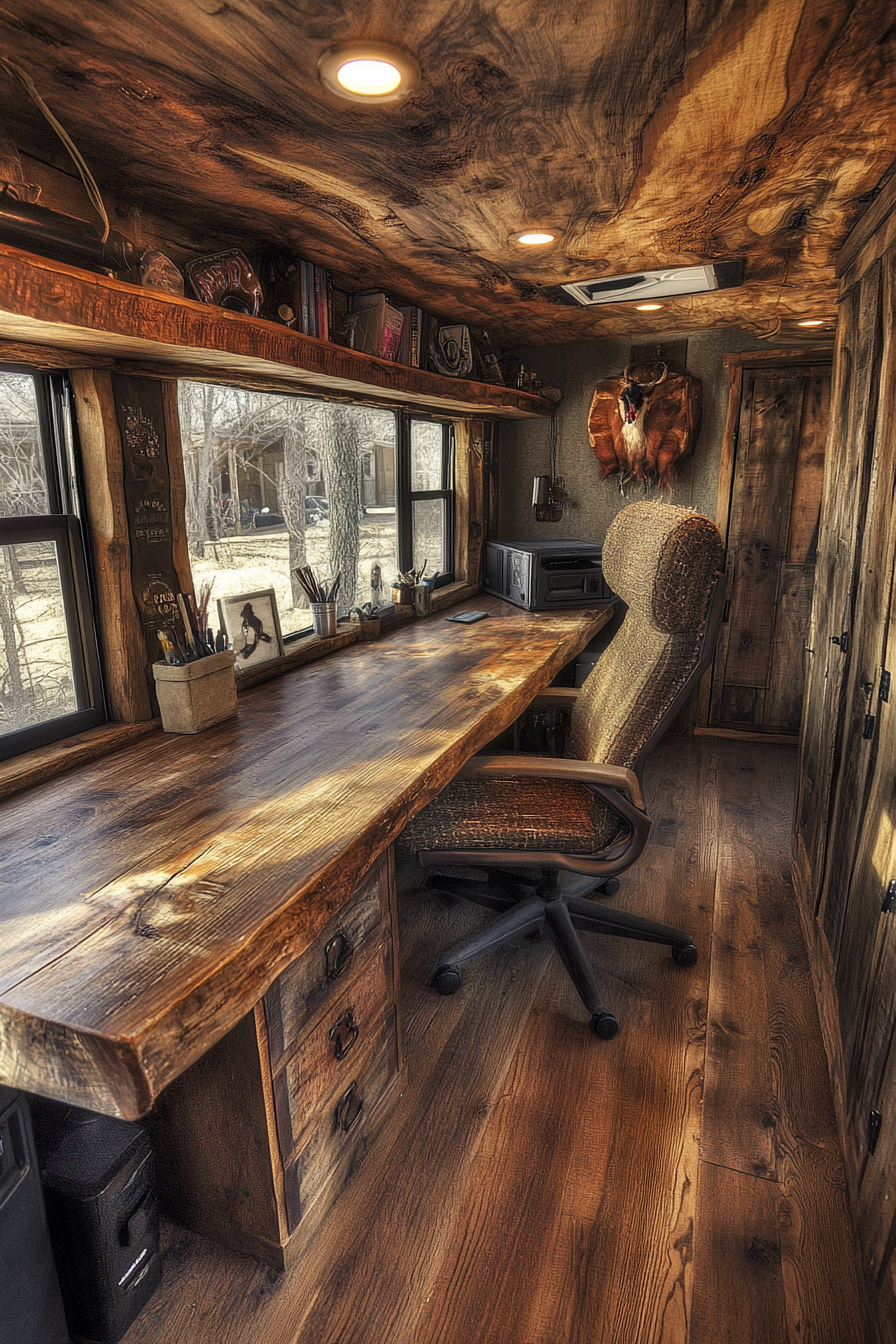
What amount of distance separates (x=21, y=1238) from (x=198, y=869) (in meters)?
0.55

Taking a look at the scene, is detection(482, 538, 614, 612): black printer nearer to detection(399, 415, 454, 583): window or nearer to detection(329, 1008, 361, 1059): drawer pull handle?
detection(399, 415, 454, 583): window

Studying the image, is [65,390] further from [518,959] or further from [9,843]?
[518,959]

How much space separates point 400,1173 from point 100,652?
130 cm

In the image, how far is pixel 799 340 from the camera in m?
3.51

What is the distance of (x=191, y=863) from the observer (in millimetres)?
1157

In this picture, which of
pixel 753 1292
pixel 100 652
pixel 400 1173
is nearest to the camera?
pixel 753 1292

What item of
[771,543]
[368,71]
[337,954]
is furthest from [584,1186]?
[771,543]

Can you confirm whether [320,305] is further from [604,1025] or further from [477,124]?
[604,1025]

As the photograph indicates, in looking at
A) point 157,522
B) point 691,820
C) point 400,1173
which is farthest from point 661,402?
point 400,1173

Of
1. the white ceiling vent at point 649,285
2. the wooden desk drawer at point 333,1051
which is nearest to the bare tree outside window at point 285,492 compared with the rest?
the white ceiling vent at point 649,285

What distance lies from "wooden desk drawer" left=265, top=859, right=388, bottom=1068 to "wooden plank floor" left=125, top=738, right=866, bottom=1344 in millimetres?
467

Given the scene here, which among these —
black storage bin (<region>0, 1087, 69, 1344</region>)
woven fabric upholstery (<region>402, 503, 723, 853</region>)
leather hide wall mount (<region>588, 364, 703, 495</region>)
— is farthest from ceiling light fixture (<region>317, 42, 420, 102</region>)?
leather hide wall mount (<region>588, 364, 703, 495</region>)

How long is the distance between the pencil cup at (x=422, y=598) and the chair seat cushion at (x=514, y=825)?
1419 millimetres

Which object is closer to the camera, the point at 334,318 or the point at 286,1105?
the point at 286,1105
